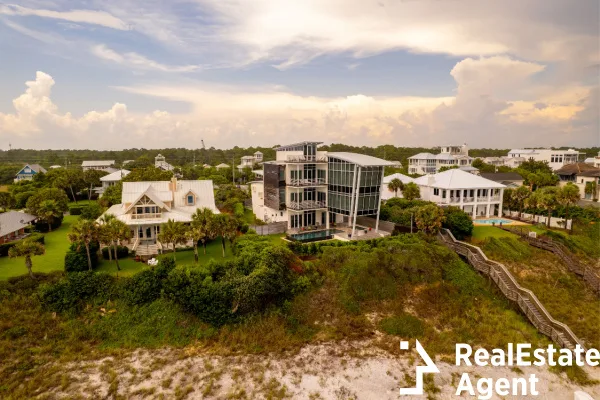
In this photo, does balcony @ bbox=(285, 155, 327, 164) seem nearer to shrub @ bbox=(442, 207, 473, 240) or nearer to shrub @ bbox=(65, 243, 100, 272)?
shrub @ bbox=(442, 207, 473, 240)

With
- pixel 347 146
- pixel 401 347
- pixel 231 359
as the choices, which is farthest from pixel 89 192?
pixel 347 146

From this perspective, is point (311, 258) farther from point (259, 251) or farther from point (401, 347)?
point (401, 347)

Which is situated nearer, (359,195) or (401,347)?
(401,347)

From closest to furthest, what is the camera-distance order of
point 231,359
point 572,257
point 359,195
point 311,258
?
point 231,359, point 311,258, point 572,257, point 359,195

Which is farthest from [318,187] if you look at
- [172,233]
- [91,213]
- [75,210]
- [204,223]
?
[75,210]

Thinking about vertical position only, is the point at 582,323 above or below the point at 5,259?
below

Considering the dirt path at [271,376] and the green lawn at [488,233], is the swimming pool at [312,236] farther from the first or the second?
the green lawn at [488,233]

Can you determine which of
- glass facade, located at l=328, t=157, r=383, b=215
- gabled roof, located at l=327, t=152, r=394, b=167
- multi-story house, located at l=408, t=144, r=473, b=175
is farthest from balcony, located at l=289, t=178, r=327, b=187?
multi-story house, located at l=408, t=144, r=473, b=175
